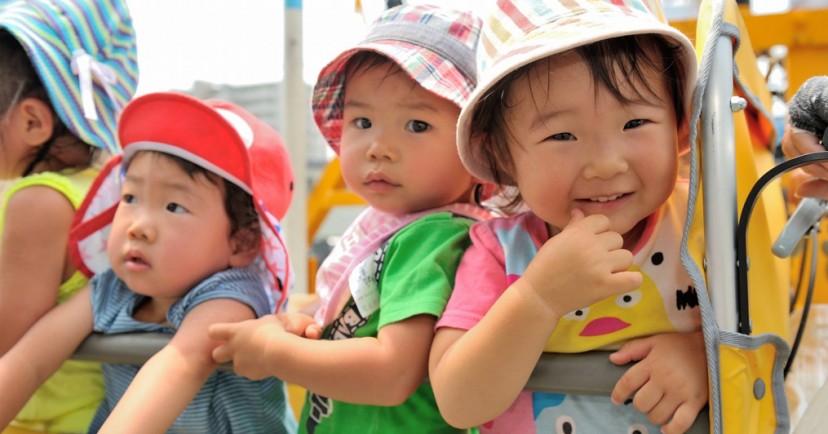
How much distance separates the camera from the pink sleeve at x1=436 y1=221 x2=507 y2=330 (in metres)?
0.88

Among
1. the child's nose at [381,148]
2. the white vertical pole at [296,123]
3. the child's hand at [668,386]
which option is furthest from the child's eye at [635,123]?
the white vertical pole at [296,123]

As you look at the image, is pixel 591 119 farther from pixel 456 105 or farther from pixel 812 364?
pixel 812 364

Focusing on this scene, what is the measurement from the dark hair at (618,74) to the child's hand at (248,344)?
390 mm

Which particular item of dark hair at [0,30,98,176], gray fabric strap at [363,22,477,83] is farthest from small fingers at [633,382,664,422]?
dark hair at [0,30,98,176]

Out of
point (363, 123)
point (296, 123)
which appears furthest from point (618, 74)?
point (296, 123)

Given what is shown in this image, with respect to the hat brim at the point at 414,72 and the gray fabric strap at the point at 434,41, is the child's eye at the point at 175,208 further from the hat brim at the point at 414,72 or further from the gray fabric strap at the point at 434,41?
the gray fabric strap at the point at 434,41

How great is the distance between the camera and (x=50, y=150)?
4.71ft

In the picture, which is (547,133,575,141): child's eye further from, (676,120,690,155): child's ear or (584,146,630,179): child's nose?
(676,120,690,155): child's ear

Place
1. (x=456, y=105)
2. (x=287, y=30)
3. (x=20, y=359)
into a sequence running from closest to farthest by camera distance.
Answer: (x=456, y=105), (x=20, y=359), (x=287, y=30)

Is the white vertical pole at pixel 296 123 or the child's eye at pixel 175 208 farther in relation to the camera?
the white vertical pole at pixel 296 123

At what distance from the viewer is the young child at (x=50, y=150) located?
1.28 metres

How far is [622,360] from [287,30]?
1.98 metres

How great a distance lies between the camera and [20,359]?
3.88 ft

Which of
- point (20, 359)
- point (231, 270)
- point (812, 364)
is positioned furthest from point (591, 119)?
point (812, 364)
